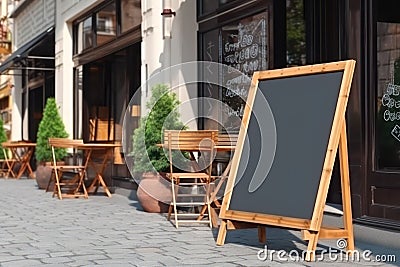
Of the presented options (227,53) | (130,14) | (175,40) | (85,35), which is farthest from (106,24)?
(227,53)

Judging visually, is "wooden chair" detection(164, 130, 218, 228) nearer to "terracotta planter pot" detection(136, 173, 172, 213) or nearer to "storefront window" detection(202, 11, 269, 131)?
"terracotta planter pot" detection(136, 173, 172, 213)

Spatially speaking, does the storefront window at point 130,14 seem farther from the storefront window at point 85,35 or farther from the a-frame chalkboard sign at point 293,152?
the a-frame chalkboard sign at point 293,152

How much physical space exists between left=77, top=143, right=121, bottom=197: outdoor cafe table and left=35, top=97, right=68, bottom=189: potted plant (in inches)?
53.2

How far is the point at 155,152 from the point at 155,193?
1.61 feet

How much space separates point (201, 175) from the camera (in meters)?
6.93

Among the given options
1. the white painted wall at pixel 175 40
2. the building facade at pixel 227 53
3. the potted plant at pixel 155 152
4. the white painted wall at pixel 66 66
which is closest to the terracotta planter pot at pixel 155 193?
the potted plant at pixel 155 152

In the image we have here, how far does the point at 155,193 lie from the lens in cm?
804

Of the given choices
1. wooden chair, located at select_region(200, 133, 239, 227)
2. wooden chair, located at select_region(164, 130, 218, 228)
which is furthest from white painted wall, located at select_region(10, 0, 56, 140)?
wooden chair, located at select_region(200, 133, 239, 227)

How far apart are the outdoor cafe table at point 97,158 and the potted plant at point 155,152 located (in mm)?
1702

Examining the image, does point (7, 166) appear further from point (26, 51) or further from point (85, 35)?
point (85, 35)

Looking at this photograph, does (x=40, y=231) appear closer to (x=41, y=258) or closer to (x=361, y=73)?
(x=41, y=258)

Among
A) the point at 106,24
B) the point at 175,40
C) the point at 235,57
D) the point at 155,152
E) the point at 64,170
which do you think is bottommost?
the point at 64,170

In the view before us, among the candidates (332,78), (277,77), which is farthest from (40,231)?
(332,78)

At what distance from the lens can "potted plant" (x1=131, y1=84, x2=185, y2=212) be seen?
8.05 metres
